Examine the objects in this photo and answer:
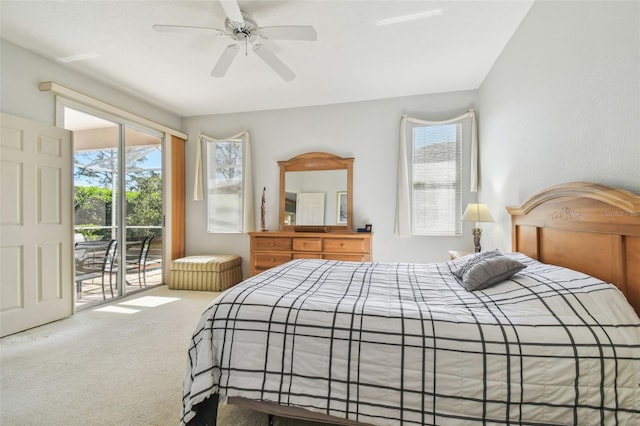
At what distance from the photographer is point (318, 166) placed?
4.23m

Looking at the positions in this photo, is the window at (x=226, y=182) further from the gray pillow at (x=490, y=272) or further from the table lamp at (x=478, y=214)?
the gray pillow at (x=490, y=272)

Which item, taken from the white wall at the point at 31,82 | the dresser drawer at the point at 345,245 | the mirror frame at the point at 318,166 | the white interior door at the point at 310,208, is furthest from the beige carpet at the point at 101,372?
the white wall at the point at 31,82

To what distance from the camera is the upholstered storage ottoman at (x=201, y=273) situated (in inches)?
160

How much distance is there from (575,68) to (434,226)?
2.43 metres

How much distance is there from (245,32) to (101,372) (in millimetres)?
2782

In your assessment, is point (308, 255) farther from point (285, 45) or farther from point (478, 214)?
point (285, 45)

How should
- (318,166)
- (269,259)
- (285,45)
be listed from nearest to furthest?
(285,45), (269,259), (318,166)

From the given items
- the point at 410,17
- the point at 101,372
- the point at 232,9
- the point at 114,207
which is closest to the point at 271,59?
the point at 232,9

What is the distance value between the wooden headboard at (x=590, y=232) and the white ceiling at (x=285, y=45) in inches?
64.5

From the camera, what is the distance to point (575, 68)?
5.43 feet

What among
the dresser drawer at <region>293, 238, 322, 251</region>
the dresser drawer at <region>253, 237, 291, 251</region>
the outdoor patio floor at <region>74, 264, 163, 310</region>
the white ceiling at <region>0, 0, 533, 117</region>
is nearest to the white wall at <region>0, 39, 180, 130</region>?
the white ceiling at <region>0, 0, 533, 117</region>

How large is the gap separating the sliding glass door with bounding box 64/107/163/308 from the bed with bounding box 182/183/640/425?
311cm

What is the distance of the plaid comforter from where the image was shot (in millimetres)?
1012

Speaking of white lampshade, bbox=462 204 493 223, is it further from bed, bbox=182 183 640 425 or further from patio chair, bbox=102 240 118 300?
patio chair, bbox=102 240 118 300
